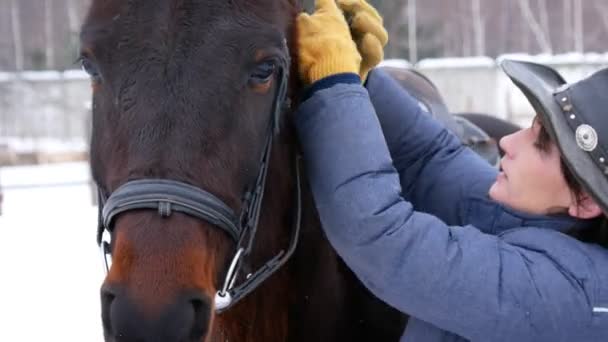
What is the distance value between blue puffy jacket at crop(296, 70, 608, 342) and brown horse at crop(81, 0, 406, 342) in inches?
6.3

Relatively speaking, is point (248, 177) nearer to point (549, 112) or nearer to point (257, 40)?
point (257, 40)

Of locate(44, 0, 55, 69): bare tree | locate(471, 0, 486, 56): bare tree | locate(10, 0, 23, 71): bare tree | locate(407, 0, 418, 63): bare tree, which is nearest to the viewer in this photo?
locate(44, 0, 55, 69): bare tree

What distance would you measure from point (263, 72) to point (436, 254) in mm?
590

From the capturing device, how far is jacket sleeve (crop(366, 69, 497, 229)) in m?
2.37

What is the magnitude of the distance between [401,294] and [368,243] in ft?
0.48

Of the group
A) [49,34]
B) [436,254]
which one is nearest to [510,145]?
[436,254]

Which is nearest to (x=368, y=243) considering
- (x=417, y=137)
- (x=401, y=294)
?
(x=401, y=294)

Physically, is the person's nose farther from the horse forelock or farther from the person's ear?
the horse forelock

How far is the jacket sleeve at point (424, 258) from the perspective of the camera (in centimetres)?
173

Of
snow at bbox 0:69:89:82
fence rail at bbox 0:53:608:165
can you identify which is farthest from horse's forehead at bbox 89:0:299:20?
snow at bbox 0:69:89:82

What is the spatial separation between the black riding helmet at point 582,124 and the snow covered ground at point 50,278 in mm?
2758

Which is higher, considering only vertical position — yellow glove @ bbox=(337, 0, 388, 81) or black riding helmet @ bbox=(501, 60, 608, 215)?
yellow glove @ bbox=(337, 0, 388, 81)

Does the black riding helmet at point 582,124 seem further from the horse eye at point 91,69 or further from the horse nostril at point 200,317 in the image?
the horse eye at point 91,69

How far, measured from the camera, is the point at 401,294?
179 centimetres
